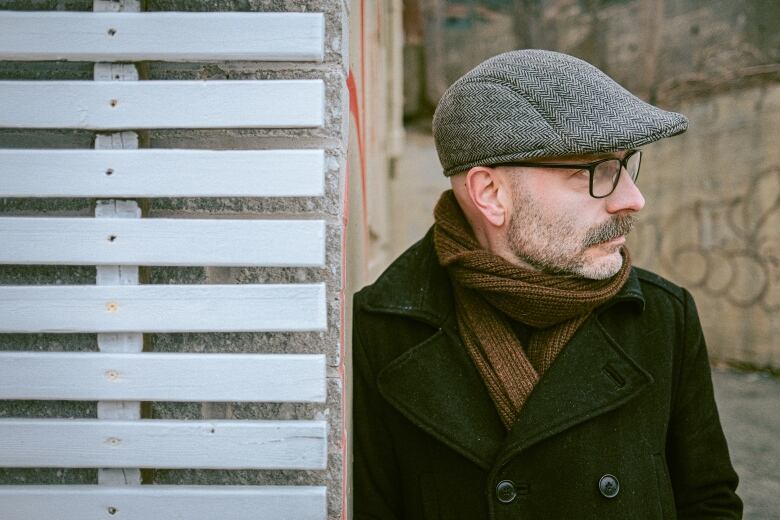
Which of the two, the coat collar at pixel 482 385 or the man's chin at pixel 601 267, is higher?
the man's chin at pixel 601 267

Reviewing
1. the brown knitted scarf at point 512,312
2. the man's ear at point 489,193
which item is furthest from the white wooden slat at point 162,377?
the man's ear at point 489,193

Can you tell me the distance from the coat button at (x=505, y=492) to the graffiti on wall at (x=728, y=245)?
529 cm

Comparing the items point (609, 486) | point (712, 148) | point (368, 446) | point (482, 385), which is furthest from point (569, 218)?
point (712, 148)

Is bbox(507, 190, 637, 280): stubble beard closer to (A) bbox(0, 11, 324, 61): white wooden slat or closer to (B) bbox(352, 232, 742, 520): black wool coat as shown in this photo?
(B) bbox(352, 232, 742, 520): black wool coat

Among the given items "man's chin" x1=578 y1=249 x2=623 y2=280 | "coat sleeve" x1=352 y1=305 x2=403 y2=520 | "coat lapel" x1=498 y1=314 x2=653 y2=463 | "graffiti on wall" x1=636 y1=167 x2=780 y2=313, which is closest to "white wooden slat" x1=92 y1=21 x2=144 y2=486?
"coat sleeve" x1=352 y1=305 x2=403 y2=520

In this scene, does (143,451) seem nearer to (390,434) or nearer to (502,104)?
(390,434)

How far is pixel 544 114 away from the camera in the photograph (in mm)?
1670

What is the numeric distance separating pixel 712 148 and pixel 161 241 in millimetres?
6212

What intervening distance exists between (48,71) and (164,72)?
248 millimetres

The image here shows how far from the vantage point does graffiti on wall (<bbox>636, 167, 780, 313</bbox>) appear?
19.9 feet

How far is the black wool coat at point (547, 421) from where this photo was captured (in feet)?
5.64

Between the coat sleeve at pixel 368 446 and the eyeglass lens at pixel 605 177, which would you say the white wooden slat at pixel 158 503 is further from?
the eyeglass lens at pixel 605 177

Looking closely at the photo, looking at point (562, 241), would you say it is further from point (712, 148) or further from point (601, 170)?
point (712, 148)

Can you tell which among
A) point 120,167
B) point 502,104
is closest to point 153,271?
point 120,167
